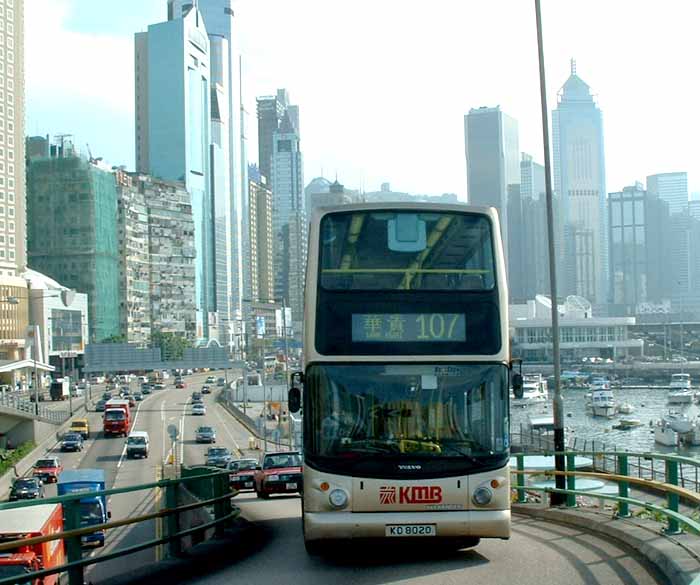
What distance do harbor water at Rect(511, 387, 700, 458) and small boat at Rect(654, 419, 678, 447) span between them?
0.32 meters

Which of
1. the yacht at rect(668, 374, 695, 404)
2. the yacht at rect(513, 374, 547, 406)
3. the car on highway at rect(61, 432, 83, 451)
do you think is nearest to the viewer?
the car on highway at rect(61, 432, 83, 451)

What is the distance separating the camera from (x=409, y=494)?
11.4 metres

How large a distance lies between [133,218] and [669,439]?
110065 mm

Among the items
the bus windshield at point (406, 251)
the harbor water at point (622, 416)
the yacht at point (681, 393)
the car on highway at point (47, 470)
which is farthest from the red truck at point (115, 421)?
the bus windshield at point (406, 251)

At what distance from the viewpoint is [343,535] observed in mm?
11438

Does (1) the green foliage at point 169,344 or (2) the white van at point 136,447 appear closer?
(2) the white van at point 136,447

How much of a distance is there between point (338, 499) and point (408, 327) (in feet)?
6.69

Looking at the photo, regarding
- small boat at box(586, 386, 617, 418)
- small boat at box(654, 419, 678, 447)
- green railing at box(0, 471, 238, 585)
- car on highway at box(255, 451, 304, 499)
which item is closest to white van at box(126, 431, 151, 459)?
car on highway at box(255, 451, 304, 499)

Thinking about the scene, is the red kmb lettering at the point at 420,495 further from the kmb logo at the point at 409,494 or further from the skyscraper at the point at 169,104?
the skyscraper at the point at 169,104

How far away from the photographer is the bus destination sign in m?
11.6

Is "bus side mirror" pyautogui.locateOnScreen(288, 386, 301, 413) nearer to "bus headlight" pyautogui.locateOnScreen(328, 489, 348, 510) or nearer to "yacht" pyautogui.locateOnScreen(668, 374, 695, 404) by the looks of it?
"bus headlight" pyautogui.locateOnScreen(328, 489, 348, 510)

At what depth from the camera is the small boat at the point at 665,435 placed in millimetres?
59156

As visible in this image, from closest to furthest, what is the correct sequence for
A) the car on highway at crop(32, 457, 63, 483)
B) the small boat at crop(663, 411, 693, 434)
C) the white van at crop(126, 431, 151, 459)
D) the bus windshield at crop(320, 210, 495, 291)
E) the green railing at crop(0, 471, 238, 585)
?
the green railing at crop(0, 471, 238, 585)
the bus windshield at crop(320, 210, 495, 291)
the car on highway at crop(32, 457, 63, 483)
the white van at crop(126, 431, 151, 459)
the small boat at crop(663, 411, 693, 434)

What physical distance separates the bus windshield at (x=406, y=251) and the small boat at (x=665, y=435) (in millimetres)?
50622
